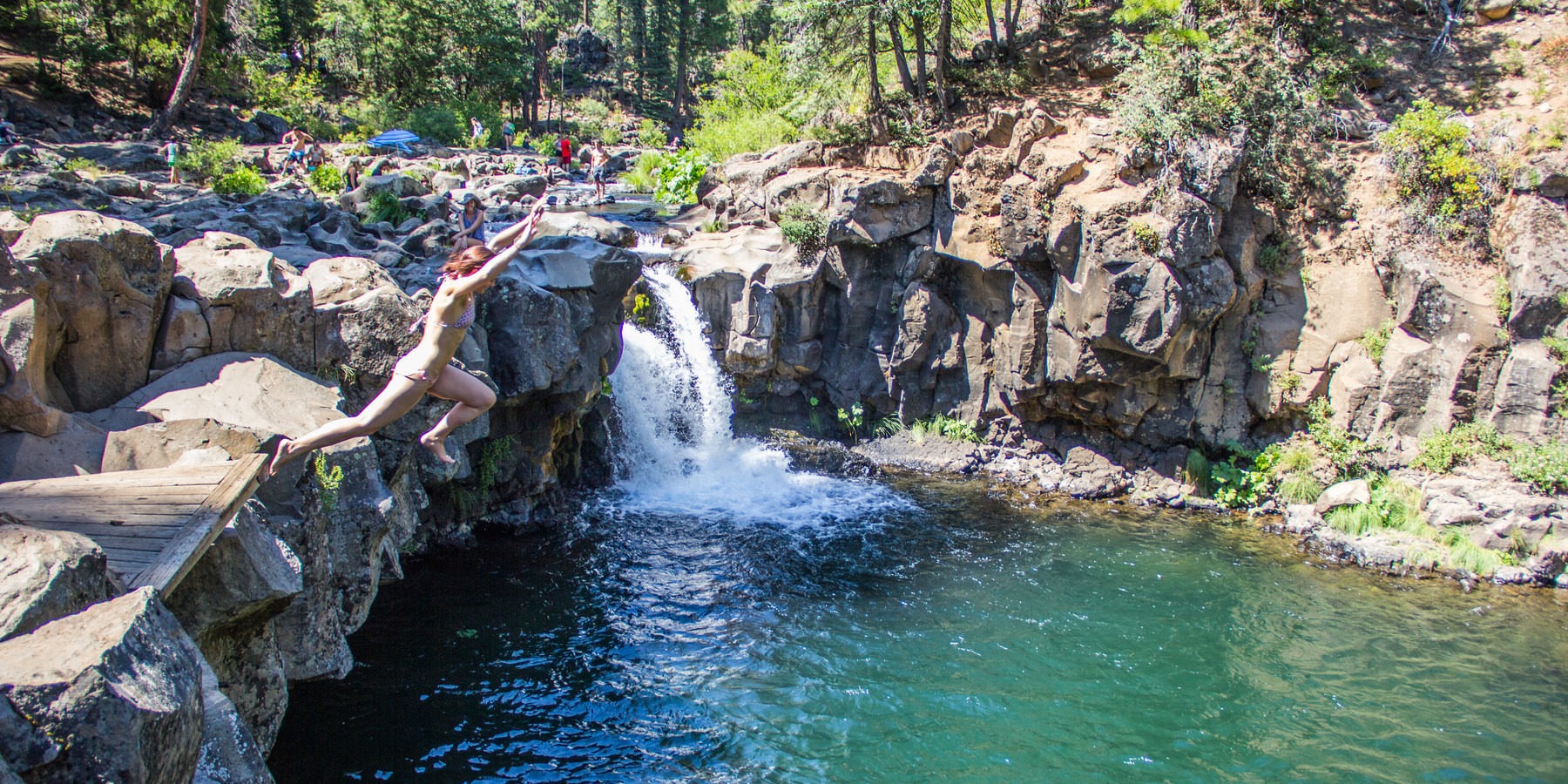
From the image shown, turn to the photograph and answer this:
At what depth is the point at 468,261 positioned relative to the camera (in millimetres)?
6375

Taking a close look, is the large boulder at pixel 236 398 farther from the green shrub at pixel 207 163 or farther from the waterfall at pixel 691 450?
the green shrub at pixel 207 163

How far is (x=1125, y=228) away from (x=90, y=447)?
13.7 meters

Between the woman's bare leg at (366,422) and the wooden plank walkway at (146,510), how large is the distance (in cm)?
23

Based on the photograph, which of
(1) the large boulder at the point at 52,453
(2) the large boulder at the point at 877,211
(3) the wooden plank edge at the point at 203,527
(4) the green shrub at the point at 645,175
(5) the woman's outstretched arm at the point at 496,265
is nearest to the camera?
(3) the wooden plank edge at the point at 203,527

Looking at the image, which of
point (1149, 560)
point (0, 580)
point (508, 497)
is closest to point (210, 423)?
point (0, 580)

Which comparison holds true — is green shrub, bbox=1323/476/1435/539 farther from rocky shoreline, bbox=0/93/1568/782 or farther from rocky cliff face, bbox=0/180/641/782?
rocky cliff face, bbox=0/180/641/782

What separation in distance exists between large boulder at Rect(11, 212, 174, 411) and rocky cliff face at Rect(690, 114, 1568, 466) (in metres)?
9.53

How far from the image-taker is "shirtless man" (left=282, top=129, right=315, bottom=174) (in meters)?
22.6

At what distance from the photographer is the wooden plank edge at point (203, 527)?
15.8 ft

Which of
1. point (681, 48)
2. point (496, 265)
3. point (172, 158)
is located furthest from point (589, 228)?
point (681, 48)

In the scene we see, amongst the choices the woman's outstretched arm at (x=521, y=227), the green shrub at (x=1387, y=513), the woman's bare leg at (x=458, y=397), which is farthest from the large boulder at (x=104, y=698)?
the green shrub at (x=1387, y=513)

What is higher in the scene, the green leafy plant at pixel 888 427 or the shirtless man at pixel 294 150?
the shirtless man at pixel 294 150

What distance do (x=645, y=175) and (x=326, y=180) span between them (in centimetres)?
1114

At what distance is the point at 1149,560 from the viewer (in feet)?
40.0
